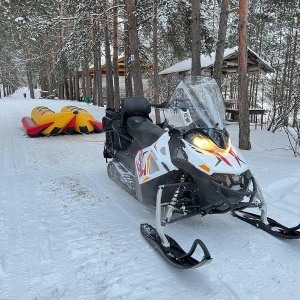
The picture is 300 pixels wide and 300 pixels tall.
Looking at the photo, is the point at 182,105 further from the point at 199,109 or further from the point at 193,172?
the point at 193,172

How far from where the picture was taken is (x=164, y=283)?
108 inches

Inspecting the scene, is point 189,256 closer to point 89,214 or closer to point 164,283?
point 164,283

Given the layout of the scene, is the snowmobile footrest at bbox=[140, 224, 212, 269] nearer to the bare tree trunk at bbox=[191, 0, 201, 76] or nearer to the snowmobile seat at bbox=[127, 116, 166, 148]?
the snowmobile seat at bbox=[127, 116, 166, 148]

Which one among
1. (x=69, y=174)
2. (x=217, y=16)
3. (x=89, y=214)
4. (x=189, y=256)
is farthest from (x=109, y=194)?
(x=217, y=16)

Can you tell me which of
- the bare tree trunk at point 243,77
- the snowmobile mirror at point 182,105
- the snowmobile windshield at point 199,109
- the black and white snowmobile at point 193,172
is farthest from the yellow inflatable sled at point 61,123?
the snowmobile mirror at point 182,105

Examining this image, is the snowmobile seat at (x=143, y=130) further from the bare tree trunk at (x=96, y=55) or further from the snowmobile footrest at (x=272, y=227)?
the bare tree trunk at (x=96, y=55)

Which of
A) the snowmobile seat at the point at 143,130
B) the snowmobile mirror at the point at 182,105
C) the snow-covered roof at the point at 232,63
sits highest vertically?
the snow-covered roof at the point at 232,63

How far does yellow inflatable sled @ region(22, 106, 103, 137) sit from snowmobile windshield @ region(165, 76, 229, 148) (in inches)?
255

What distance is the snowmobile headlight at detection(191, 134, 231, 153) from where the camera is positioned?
10.7 ft

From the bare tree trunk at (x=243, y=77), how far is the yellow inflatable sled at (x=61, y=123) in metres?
4.41

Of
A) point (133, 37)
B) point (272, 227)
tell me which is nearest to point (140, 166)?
point (272, 227)

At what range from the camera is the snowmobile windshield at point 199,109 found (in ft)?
11.2

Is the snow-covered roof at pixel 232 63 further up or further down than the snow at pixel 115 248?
further up

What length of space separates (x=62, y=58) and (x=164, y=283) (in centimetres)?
2261
